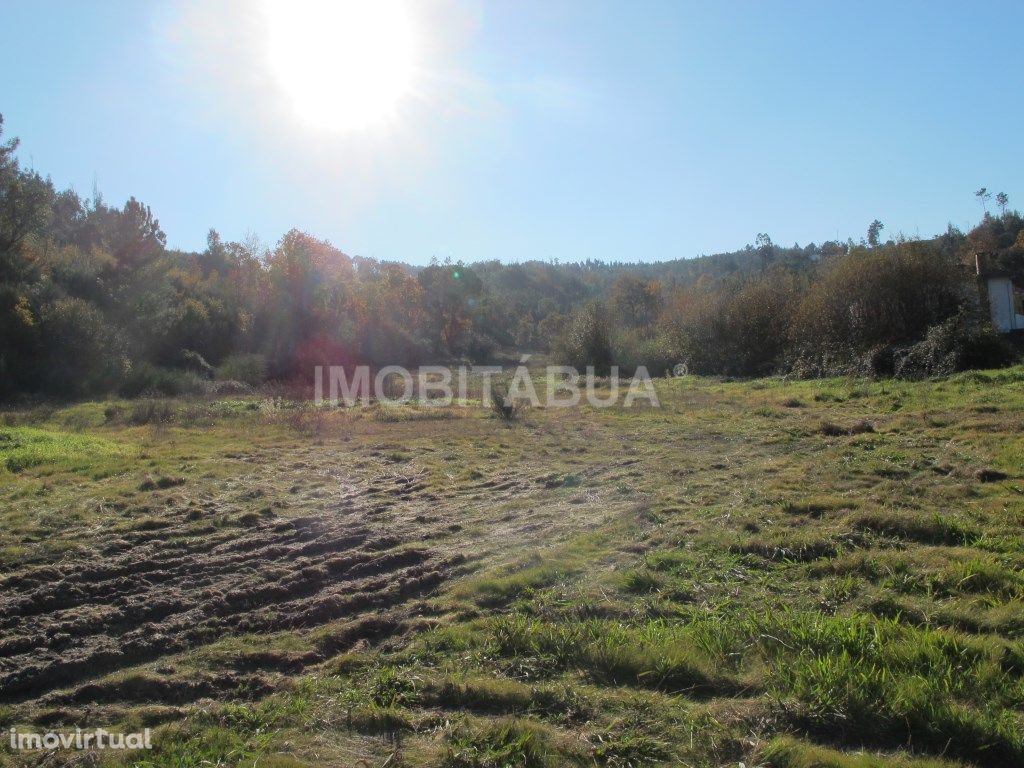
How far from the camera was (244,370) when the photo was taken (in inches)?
1146

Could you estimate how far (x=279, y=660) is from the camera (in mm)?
3822

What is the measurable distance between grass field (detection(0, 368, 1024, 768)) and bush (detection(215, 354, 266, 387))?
781 inches

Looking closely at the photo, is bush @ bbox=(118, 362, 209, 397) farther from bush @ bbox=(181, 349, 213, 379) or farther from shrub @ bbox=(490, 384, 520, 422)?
shrub @ bbox=(490, 384, 520, 422)

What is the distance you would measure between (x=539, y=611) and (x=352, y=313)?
121 ft

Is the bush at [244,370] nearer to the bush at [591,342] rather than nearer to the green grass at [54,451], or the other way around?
the bush at [591,342]

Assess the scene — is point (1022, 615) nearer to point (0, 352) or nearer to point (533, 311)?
point (0, 352)

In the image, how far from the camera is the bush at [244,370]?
2842 centimetres

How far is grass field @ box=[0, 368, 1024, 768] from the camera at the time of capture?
2.93 metres

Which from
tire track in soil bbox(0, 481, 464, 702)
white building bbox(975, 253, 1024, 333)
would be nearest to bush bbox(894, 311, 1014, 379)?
white building bbox(975, 253, 1024, 333)

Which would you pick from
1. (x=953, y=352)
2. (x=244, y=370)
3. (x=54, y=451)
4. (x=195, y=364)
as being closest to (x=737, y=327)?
(x=953, y=352)

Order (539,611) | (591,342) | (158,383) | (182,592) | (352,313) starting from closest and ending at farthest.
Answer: (539,611), (182,592), (158,383), (591,342), (352,313)

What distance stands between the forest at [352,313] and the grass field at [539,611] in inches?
554

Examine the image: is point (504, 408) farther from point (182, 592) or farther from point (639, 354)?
point (639, 354)

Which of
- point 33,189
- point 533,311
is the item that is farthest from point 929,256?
point 533,311
